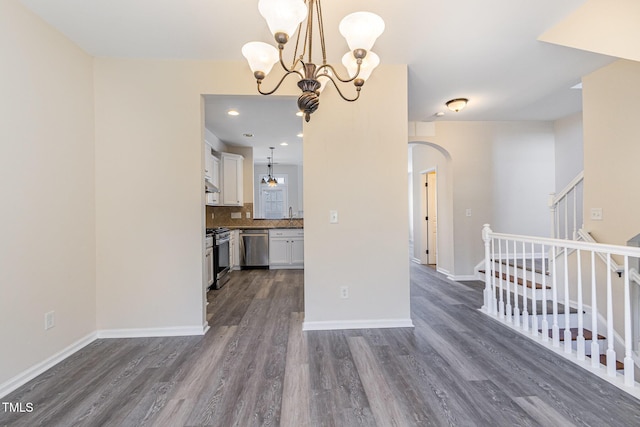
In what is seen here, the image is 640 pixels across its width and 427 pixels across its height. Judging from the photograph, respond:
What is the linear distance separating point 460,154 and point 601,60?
199 cm

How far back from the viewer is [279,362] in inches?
82.6

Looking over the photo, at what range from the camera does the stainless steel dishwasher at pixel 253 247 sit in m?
5.69

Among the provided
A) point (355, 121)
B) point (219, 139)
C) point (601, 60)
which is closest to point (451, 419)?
point (355, 121)

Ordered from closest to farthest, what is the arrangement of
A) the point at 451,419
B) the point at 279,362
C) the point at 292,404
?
the point at 451,419 < the point at 292,404 < the point at 279,362

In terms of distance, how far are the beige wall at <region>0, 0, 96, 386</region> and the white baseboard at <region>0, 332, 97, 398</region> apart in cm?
3

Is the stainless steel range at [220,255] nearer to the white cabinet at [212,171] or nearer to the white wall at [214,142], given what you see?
the white cabinet at [212,171]

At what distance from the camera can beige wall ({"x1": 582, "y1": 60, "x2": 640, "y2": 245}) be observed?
8.75 ft

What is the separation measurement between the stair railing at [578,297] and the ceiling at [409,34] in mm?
1724

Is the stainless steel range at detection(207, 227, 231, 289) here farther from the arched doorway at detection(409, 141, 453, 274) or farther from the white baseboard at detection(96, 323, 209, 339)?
the arched doorway at detection(409, 141, 453, 274)

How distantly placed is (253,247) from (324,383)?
414 centimetres

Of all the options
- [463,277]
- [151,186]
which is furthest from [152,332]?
[463,277]

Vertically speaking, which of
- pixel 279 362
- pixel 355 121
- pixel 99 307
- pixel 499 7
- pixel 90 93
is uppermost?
pixel 499 7

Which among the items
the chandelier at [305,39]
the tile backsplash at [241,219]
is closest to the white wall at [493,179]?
the tile backsplash at [241,219]

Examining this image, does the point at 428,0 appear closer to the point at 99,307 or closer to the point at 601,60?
the point at 601,60
